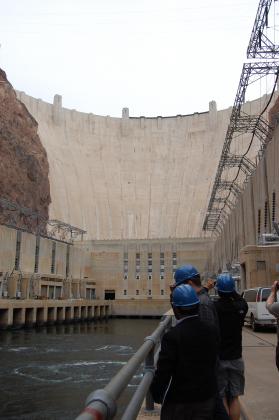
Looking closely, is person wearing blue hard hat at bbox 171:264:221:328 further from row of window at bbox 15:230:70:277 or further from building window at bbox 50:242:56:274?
building window at bbox 50:242:56:274

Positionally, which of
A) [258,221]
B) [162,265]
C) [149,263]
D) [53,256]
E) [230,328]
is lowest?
[230,328]

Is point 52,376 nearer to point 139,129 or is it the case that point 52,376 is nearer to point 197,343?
point 197,343

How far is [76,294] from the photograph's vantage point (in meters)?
54.0

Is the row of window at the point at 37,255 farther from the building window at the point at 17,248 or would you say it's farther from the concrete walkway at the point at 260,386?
the concrete walkway at the point at 260,386

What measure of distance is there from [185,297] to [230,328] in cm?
160

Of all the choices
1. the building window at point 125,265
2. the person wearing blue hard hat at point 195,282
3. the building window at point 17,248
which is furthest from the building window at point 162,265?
the person wearing blue hard hat at point 195,282

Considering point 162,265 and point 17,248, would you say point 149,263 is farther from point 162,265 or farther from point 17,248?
point 17,248

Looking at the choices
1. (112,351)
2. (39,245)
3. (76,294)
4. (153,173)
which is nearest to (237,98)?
(112,351)

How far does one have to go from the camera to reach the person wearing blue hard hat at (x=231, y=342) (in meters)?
4.00

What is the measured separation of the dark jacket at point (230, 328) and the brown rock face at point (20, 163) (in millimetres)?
45559

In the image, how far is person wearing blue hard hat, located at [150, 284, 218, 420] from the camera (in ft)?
8.43

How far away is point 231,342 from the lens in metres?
4.13

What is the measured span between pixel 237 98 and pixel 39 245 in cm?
2921

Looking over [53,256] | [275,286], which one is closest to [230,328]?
[275,286]
